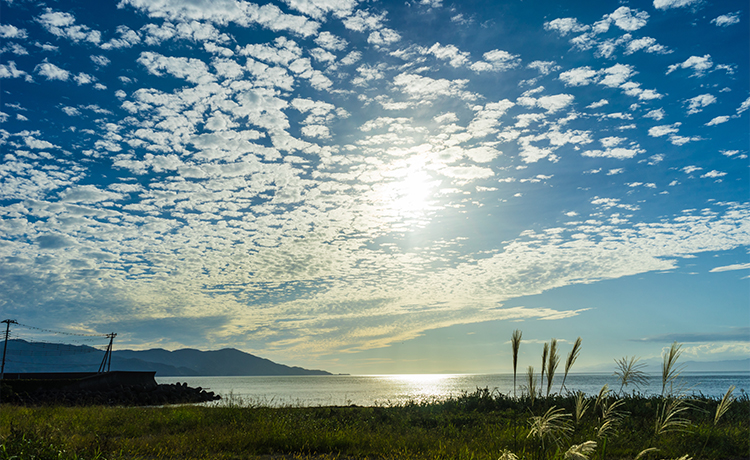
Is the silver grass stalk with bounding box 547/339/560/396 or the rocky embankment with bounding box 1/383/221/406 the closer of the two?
the silver grass stalk with bounding box 547/339/560/396

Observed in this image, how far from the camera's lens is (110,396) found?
1270 inches

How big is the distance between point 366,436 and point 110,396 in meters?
32.3

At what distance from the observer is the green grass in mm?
7031

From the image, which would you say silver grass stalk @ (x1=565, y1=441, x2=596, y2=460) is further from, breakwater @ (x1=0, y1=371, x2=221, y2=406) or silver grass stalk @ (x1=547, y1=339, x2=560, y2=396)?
breakwater @ (x1=0, y1=371, x2=221, y2=406)

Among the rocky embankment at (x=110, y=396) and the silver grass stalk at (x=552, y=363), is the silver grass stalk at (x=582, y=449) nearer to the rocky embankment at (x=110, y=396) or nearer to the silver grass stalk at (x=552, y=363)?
the silver grass stalk at (x=552, y=363)

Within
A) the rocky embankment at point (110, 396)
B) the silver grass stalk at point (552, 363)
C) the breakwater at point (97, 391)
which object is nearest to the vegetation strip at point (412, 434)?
the silver grass stalk at point (552, 363)

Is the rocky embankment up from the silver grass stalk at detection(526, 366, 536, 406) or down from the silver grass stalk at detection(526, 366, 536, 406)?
down

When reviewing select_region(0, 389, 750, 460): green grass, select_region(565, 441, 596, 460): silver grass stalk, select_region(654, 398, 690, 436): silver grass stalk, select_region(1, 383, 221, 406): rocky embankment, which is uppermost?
select_region(565, 441, 596, 460): silver grass stalk

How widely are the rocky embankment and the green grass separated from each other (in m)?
18.3

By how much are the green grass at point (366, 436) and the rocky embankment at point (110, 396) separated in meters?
18.3

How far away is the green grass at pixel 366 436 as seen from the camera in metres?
7.03

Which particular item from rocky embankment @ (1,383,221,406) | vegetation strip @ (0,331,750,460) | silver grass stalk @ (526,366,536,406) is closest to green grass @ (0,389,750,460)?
vegetation strip @ (0,331,750,460)

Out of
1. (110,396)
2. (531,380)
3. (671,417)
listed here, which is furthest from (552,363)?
(110,396)

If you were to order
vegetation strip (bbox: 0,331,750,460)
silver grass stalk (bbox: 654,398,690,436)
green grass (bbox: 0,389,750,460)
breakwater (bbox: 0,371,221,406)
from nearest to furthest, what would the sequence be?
1. silver grass stalk (bbox: 654,398,690,436)
2. vegetation strip (bbox: 0,331,750,460)
3. green grass (bbox: 0,389,750,460)
4. breakwater (bbox: 0,371,221,406)
